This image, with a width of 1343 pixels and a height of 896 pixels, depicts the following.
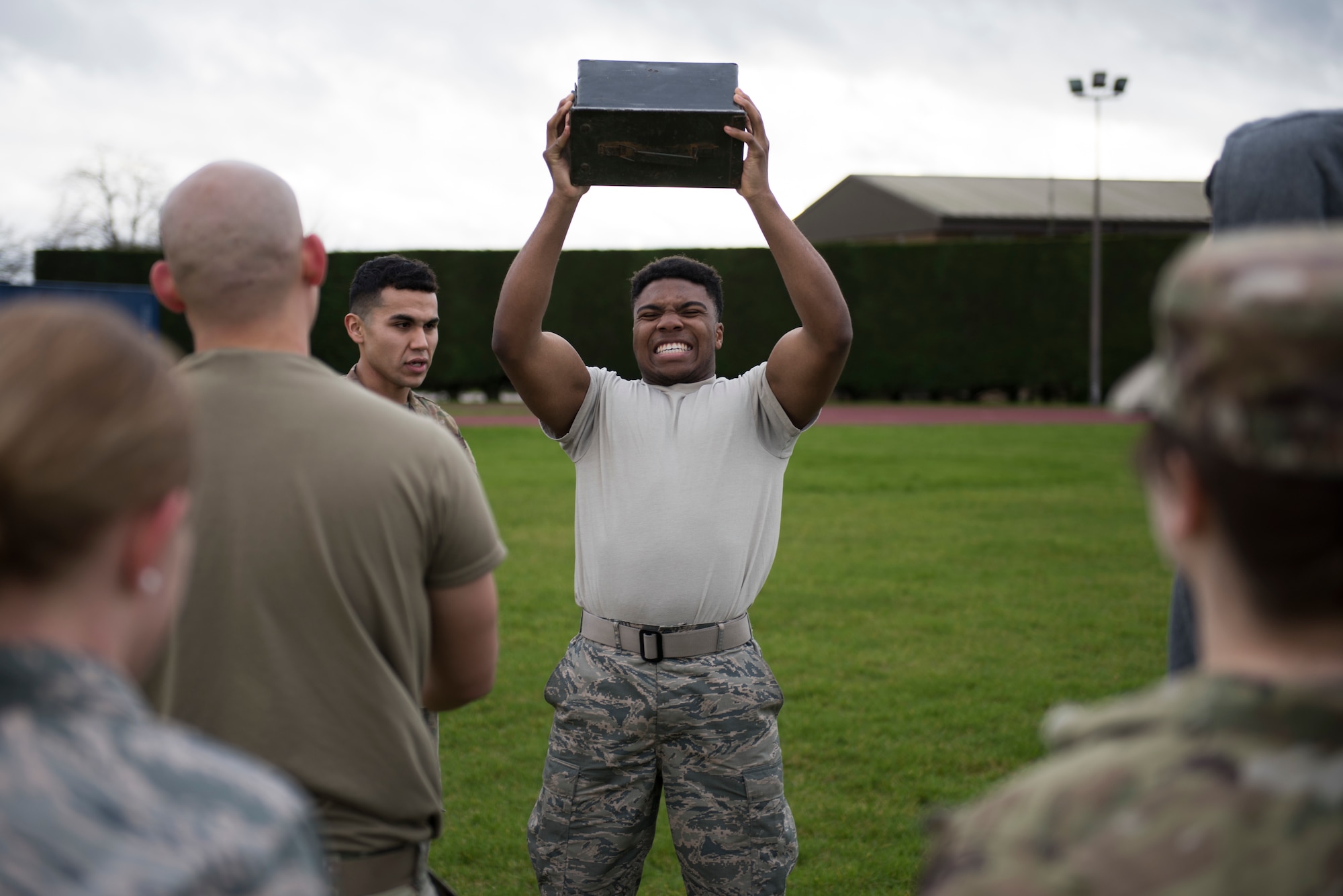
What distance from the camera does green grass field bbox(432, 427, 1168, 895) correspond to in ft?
15.0

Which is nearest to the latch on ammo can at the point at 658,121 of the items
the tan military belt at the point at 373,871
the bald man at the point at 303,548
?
the bald man at the point at 303,548

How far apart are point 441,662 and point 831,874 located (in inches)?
100

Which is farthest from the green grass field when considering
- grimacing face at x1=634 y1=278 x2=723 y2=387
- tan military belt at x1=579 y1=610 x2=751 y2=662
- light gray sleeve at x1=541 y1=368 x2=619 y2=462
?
light gray sleeve at x1=541 y1=368 x2=619 y2=462

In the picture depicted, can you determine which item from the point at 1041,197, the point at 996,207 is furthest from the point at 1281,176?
the point at 1041,197

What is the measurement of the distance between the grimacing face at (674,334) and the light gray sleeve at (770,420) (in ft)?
0.75

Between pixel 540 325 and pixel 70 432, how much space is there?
7.78 ft

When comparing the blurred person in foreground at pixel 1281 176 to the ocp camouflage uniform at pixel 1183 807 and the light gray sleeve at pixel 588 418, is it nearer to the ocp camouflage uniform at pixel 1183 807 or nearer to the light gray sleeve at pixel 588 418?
the ocp camouflage uniform at pixel 1183 807

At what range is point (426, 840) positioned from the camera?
81.7 inches

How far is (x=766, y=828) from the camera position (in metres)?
3.22

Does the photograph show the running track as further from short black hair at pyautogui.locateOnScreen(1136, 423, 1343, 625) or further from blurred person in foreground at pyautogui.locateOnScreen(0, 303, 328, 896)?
short black hair at pyautogui.locateOnScreen(1136, 423, 1343, 625)

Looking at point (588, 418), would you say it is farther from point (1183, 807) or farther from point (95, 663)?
point (1183, 807)

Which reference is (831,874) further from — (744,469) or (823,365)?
(823,365)

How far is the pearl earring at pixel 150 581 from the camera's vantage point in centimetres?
110

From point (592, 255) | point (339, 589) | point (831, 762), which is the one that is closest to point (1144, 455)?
point (339, 589)
